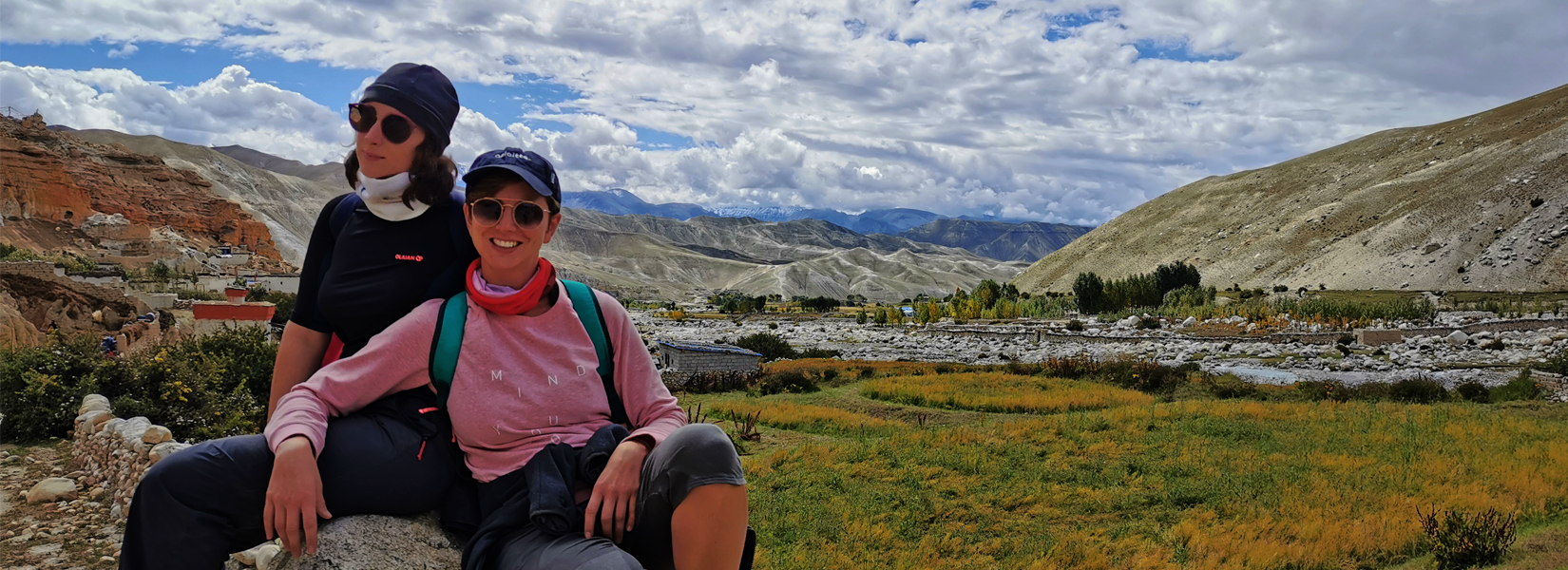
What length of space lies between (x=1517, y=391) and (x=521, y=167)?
2183cm

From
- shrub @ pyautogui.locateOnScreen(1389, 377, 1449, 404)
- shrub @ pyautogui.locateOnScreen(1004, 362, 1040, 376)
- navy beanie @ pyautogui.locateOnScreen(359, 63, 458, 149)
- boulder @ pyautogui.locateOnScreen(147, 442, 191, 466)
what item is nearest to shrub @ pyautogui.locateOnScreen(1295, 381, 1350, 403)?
shrub @ pyautogui.locateOnScreen(1389, 377, 1449, 404)

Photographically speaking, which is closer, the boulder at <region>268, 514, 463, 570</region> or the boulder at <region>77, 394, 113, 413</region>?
the boulder at <region>268, 514, 463, 570</region>

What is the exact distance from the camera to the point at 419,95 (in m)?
3.45

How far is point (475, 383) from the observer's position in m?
2.95

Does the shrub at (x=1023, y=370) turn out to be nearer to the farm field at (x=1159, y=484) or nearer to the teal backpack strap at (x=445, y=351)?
the farm field at (x=1159, y=484)

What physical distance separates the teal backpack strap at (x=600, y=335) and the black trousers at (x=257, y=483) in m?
0.57

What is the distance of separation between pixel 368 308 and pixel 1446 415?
684 inches

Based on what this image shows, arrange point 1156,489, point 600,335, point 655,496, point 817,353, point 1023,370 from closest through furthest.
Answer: point 655,496
point 600,335
point 1156,489
point 1023,370
point 817,353

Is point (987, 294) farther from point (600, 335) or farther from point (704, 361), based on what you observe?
point (600, 335)

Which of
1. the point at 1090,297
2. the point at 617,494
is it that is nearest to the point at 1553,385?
the point at 617,494

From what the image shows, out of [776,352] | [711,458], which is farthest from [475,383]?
[776,352]

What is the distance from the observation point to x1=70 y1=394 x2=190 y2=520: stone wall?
7.58 metres

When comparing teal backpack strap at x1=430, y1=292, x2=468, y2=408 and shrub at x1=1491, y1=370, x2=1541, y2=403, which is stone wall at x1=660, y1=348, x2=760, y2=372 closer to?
shrub at x1=1491, y1=370, x2=1541, y2=403

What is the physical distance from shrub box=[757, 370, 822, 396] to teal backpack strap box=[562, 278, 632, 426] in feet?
66.5
